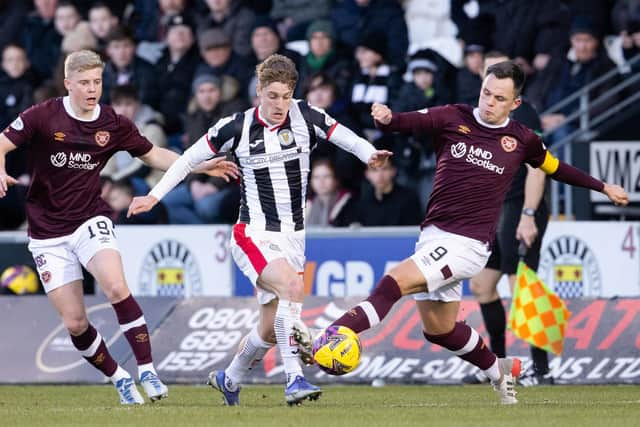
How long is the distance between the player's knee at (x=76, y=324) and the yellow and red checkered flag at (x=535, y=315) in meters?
3.94

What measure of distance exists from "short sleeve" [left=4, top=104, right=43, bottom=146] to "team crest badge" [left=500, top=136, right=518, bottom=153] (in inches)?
130

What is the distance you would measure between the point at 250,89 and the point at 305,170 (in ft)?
27.4

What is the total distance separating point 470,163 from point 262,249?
1.53 metres

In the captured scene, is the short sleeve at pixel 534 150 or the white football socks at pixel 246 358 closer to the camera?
the short sleeve at pixel 534 150

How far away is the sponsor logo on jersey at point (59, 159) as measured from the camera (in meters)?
11.0

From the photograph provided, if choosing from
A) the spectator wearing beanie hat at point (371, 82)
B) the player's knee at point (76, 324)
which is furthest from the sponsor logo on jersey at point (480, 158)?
the spectator wearing beanie hat at point (371, 82)

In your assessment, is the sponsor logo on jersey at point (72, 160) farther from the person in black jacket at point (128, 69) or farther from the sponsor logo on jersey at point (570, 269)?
the person in black jacket at point (128, 69)

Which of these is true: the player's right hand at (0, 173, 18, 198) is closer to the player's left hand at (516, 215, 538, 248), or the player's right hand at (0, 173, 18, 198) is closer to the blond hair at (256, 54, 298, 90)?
the blond hair at (256, 54, 298, 90)

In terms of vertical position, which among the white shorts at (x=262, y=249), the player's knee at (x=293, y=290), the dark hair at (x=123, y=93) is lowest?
the player's knee at (x=293, y=290)

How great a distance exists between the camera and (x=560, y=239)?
1514cm

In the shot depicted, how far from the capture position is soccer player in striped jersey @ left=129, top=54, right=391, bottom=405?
1041cm

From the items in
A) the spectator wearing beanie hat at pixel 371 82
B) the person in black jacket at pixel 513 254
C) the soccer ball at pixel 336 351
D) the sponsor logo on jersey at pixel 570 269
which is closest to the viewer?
the soccer ball at pixel 336 351

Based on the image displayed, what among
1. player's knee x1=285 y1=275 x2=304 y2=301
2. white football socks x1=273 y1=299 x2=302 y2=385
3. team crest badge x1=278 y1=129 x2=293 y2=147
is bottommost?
white football socks x1=273 y1=299 x2=302 y2=385

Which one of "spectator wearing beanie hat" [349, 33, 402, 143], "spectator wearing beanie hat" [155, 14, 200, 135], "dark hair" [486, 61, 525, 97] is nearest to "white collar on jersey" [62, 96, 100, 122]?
"dark hair" [486, 61, 525, 97]
